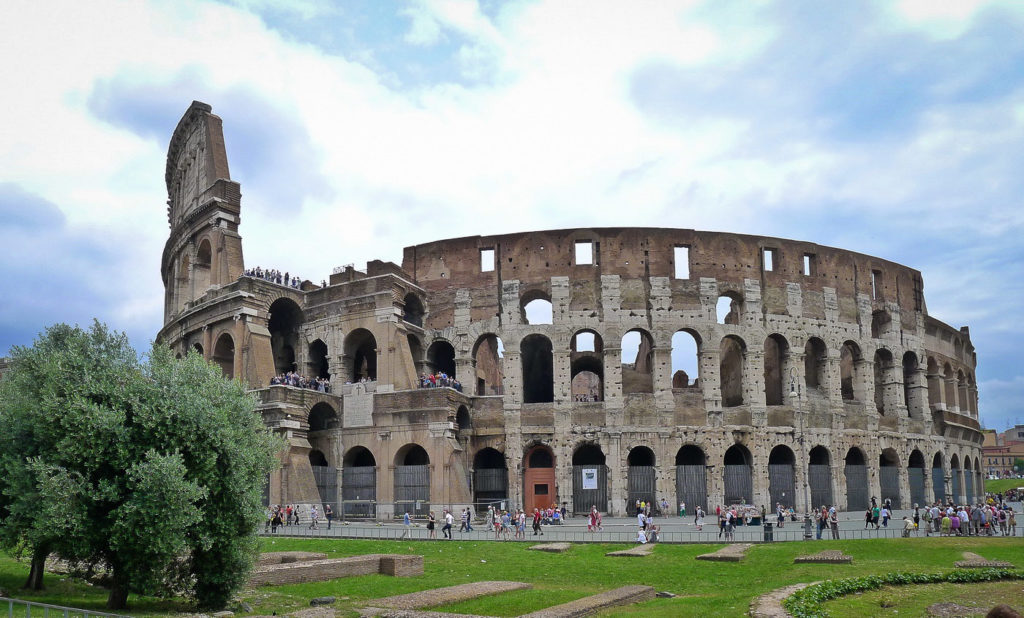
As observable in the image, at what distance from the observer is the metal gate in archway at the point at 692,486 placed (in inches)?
1491

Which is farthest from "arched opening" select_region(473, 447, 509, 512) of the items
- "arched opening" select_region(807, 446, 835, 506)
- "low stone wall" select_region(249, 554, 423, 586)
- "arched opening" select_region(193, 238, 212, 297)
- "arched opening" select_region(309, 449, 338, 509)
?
"low stone wall" select_region(249, 554, 423, 586)

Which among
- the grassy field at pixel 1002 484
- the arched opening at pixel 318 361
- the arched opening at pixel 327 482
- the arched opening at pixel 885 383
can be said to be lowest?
the grassy field at pixel 1002 484

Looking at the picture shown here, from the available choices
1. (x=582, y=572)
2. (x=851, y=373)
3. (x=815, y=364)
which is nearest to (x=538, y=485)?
(x=815, y=364)

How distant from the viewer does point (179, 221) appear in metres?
47.8

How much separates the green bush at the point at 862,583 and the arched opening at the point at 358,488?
23.5m

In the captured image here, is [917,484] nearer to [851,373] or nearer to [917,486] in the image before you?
[917,486]

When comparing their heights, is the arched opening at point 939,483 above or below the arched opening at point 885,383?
below

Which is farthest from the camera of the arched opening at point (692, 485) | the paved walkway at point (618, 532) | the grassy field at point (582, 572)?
the arched opening at point (692, 485)

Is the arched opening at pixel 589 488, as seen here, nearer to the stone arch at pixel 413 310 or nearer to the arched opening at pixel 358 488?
the arched opening at pixel 358 488

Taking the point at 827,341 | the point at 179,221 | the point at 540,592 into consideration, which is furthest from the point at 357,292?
the point at 540,592

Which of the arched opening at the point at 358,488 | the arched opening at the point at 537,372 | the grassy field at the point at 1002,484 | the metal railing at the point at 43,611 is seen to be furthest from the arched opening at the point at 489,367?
the grassy field at the point at 1002,484

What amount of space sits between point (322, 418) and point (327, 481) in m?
2.83

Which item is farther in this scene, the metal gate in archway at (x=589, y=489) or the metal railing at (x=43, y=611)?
the metal gate in archway at (x=589, y=489)

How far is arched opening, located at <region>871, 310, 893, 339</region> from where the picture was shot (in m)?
44.6
